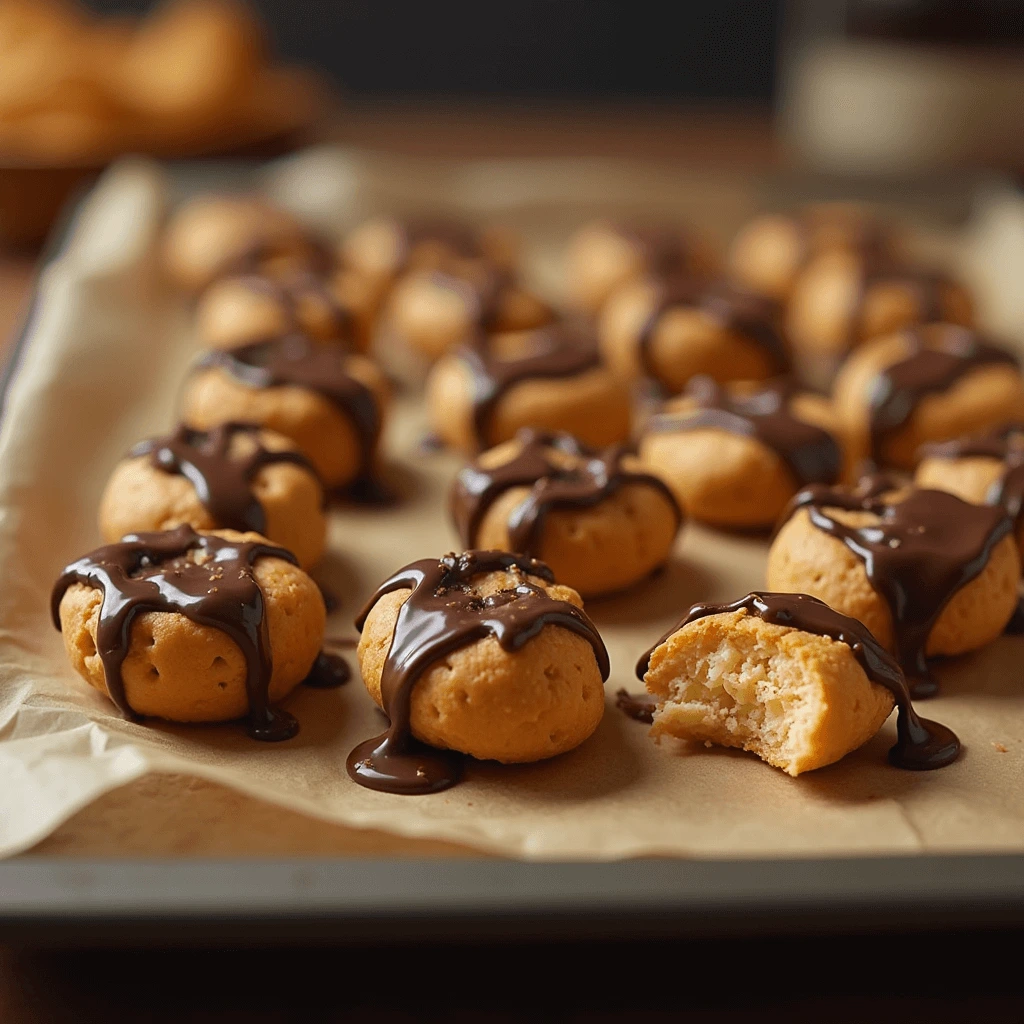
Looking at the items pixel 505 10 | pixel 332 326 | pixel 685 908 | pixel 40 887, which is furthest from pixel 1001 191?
pixel 40 887

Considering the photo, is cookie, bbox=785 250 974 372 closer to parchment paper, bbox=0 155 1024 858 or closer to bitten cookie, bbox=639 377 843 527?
bitten cookie, bbox=639 377 843 527

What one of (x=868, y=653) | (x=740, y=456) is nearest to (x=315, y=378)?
(x=740, y=456)

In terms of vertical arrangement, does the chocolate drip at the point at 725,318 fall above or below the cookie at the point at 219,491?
above

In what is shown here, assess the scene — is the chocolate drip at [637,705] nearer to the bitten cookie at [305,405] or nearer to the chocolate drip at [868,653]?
the chocolate drip at [868,653]

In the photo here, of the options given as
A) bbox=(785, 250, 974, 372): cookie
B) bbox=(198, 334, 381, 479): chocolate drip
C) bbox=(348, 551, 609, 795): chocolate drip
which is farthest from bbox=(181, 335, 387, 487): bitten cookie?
bbox=(785, 250, 974, 372): cookie

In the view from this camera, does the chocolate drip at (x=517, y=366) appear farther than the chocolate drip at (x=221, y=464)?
Yes

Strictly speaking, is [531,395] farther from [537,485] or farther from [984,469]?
[984,469]

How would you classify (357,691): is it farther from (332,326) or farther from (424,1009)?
(332,326)

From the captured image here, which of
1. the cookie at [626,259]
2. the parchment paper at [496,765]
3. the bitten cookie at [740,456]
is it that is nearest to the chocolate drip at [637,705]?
the parchment paper at [496,765]

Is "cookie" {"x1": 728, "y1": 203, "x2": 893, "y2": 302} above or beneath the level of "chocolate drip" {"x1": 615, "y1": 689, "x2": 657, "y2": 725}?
above
